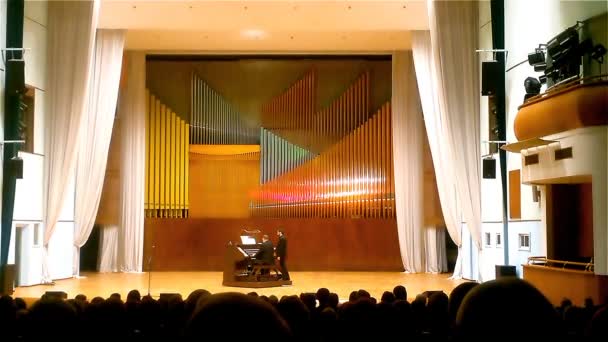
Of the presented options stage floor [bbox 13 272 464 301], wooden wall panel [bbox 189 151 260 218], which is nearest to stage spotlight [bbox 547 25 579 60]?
stage floor [bbox 13 272 464 301]

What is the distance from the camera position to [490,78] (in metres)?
12.5

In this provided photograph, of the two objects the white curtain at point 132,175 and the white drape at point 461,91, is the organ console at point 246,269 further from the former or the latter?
the white curtain at point 132,175

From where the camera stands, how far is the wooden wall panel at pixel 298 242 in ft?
59.2

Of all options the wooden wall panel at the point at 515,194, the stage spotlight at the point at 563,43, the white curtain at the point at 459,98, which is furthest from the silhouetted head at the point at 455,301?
the white curtain at the point at 459,98

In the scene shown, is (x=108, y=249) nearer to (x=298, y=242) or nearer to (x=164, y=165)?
(x=164, y=165)

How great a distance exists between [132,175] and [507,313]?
1586cm

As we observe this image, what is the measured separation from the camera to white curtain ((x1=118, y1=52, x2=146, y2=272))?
17859 millimetres

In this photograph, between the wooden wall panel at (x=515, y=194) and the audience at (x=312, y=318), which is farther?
the wooden wall panel at (x=515, y=194)

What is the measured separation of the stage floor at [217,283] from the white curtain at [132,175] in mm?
847

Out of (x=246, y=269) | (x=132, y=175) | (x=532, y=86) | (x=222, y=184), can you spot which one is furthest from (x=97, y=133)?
(x=532, y=86)

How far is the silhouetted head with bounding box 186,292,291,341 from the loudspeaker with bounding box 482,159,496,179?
10.5 metres

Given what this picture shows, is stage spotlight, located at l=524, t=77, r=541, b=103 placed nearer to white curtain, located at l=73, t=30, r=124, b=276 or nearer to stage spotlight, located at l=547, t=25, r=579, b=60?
stage spotlight, located at l=547, t=25, r=579, b=60

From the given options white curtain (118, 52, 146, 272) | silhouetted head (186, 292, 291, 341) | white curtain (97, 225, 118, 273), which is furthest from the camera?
white curtain (97, 225, 118, 273)

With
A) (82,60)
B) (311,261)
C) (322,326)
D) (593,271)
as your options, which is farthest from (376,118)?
(322,326)
